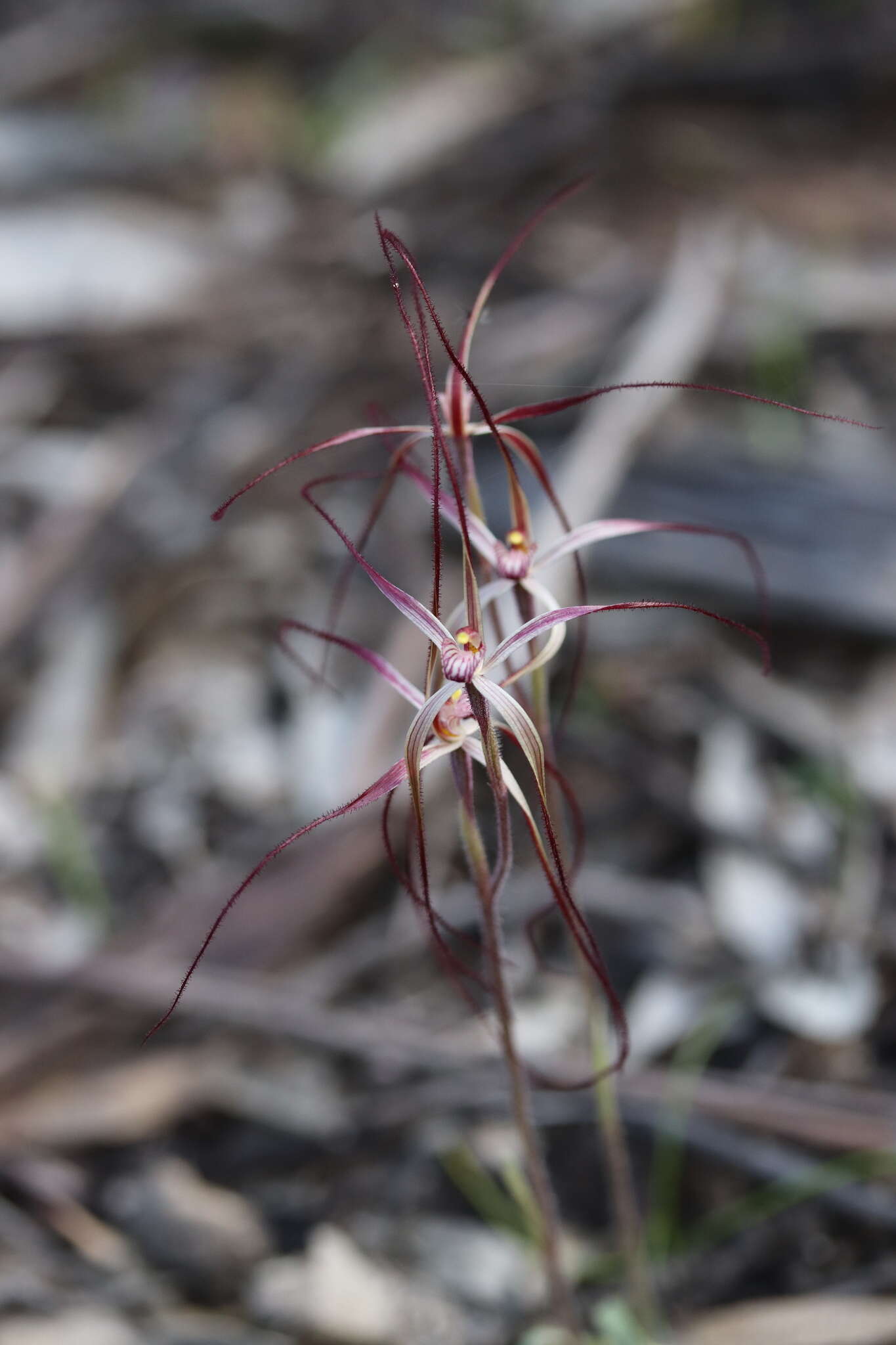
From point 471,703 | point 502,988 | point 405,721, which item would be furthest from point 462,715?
point 405,721

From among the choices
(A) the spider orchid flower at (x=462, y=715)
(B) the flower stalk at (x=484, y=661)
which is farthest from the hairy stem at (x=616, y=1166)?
(A) the spider orchid flower at (x=462, y=715)

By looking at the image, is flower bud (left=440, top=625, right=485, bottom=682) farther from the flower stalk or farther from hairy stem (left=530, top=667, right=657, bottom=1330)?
hairy stem (left=530, top=667, right=657, bottom=1330)

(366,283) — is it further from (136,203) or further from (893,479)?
(893,479)

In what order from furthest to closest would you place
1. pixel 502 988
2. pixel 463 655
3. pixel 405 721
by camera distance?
pixel 405 721 < pixel 502 988 < pixel 463 655

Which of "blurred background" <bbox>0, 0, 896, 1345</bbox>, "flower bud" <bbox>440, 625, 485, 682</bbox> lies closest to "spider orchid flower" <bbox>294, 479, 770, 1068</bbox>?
"flower bud" <bbox>440, 625, 485, 682</bbox>

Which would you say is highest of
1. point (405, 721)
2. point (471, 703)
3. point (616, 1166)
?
point (405, 721)

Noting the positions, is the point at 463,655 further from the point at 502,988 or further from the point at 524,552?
the point at 502,988

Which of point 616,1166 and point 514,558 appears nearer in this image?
point 514,558

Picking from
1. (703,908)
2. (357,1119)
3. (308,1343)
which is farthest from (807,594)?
(308,1343)
